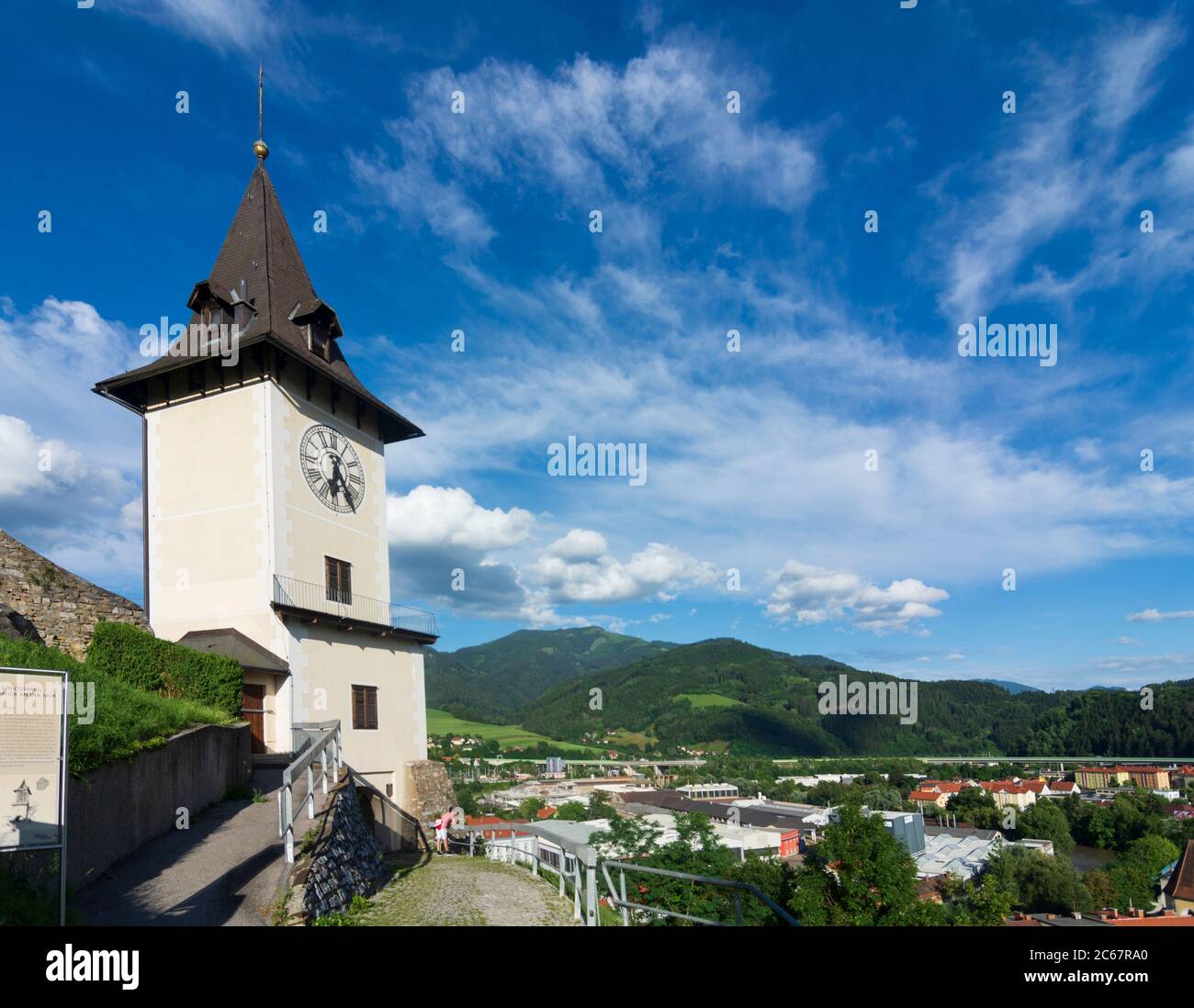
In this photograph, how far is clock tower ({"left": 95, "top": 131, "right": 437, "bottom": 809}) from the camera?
2055 cm

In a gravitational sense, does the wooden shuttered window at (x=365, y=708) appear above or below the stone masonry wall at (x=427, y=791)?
above

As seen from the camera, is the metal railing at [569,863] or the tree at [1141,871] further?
the tree at [1141,871]

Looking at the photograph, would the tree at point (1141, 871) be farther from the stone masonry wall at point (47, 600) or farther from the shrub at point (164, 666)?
the stone masonry wall at point (47, 600)

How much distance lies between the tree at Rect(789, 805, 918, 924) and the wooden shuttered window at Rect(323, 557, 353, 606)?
741 inches

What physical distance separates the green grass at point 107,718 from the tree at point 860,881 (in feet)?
75.0

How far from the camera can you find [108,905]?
8547 millimetres

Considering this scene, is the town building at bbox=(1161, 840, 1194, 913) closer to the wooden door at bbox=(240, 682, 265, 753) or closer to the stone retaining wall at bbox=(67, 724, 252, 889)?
the wooden door at bbox=(240, 682, 265, 753)

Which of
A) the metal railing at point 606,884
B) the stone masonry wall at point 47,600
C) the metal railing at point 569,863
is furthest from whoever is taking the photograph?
the stone masonry wall at point 47,600

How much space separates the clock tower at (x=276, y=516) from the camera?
20.5 metres

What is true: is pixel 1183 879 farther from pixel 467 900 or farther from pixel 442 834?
pixel 467 900

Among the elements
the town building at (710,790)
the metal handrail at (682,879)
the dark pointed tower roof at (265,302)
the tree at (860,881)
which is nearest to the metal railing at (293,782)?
the metal handrail at (682,879)

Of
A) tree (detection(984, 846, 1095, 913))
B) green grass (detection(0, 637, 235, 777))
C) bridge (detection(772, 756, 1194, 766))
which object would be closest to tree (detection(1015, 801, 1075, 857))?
tree (detection(984, 846, 1095, 913))

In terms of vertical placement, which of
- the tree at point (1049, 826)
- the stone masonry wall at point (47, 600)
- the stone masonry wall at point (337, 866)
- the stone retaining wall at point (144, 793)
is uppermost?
the stone masonry wall at point (47, 600)
